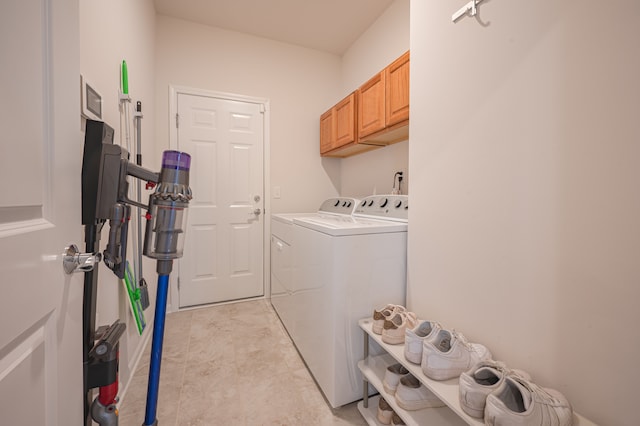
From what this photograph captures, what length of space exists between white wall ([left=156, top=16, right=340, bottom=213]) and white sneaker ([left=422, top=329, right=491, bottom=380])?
2173mm

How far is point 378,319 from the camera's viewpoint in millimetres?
1237

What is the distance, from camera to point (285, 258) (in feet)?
6.85

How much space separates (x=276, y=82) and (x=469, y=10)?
2.17m

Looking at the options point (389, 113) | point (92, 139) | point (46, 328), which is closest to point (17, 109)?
point (92, 139)

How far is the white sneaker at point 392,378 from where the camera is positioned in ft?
3.73

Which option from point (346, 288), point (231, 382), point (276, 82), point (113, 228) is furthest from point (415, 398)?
point (276, 82)

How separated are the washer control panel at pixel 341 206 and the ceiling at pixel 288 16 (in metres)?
1.62

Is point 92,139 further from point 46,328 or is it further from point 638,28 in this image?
point 638,28

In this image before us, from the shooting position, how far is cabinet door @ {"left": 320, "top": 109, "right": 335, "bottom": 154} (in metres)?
2.69

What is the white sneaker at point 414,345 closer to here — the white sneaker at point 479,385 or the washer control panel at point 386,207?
the white sneaker at point 479,385

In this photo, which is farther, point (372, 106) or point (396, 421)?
point (372, 106)

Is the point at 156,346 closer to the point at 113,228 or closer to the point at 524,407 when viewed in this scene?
the point at 113,228

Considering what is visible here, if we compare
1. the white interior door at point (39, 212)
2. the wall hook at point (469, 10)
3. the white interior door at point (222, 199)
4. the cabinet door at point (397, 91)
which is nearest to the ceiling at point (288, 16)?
the white interior door at point (222, 199)

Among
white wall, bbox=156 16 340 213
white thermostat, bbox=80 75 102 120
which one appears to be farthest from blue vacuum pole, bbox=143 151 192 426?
white wall, bbox=156 16 340 213
